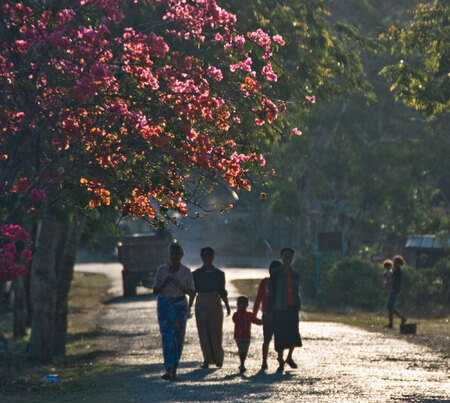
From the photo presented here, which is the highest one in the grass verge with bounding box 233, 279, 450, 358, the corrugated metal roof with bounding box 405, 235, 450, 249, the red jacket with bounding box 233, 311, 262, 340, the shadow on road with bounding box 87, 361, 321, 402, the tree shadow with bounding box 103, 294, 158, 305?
the corrugated metal roof with bounding box 405, 235, 450, 249

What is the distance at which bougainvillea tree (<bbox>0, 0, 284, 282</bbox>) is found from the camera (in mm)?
10641

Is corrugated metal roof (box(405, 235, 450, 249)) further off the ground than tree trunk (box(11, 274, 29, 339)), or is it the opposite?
corrugated metal roof (box(405, 235, 450, 249))

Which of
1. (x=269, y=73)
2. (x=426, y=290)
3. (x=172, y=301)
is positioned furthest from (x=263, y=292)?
(x=426, y=290)

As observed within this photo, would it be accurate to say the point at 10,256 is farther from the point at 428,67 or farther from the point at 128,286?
the point at 128,286

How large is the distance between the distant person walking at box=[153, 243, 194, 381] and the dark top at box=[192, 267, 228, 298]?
115 cm

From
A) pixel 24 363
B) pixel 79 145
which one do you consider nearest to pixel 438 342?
pixel 24 363

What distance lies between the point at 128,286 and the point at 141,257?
1.50 m

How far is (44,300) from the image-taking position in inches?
771

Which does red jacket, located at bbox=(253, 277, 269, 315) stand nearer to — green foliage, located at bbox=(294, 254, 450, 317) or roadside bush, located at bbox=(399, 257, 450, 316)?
green foliage, located at bbox=(294, 254, 450, 317)

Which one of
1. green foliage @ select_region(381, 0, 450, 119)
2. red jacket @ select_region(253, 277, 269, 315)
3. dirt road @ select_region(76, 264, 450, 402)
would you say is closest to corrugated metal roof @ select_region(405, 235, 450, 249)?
dirt road @ select_region(76, 264, 450, 402)

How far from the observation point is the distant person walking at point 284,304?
14773 millimetres

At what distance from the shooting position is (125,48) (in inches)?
427

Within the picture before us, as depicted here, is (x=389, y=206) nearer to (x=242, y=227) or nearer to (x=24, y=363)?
(x=24, y=363)

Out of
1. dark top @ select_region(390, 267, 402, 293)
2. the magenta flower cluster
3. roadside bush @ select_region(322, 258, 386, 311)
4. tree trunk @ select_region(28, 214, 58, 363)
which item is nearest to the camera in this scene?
the magenta flower cluster
